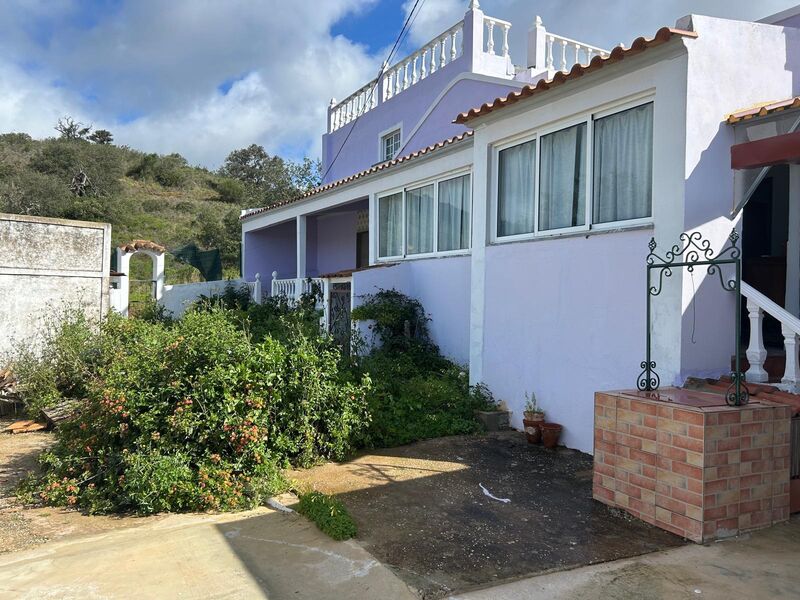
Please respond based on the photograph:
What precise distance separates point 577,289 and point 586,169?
133 centimetres

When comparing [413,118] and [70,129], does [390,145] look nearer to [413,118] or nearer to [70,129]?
[413,118]

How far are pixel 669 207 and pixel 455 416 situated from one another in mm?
3528

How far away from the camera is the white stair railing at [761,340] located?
470 centimetres

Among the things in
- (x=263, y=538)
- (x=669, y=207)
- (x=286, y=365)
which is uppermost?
(x=669, y=207)

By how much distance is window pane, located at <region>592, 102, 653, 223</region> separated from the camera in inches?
221

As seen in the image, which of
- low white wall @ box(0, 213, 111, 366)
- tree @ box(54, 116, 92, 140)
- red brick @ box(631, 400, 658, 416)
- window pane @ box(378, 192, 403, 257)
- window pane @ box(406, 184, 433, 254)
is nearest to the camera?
red brick @ box(631, 400, 658, 416)

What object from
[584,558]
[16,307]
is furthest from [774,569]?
[16,307]

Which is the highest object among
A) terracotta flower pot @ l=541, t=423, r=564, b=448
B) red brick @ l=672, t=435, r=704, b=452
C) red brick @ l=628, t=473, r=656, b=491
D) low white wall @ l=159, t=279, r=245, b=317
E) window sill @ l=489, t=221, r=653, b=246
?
window sill @ l=489, t=221, r=653, b=246

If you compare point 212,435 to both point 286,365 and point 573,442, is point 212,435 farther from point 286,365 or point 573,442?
point 573,442

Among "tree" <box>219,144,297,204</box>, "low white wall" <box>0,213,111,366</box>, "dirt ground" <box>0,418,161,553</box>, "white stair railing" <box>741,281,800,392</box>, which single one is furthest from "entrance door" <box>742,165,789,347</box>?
"tree" <box>219,144,297,204</box>

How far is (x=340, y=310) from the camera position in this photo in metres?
10.1

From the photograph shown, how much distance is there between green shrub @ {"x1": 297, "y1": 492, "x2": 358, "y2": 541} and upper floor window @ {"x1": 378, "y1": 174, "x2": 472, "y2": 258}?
16.5 ft

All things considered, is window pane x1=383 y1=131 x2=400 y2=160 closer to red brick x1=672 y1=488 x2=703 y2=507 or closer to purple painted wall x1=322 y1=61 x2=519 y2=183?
purple painted wall x1=322 y1=61 x2=519 y2=183

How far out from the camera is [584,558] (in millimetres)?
3645
